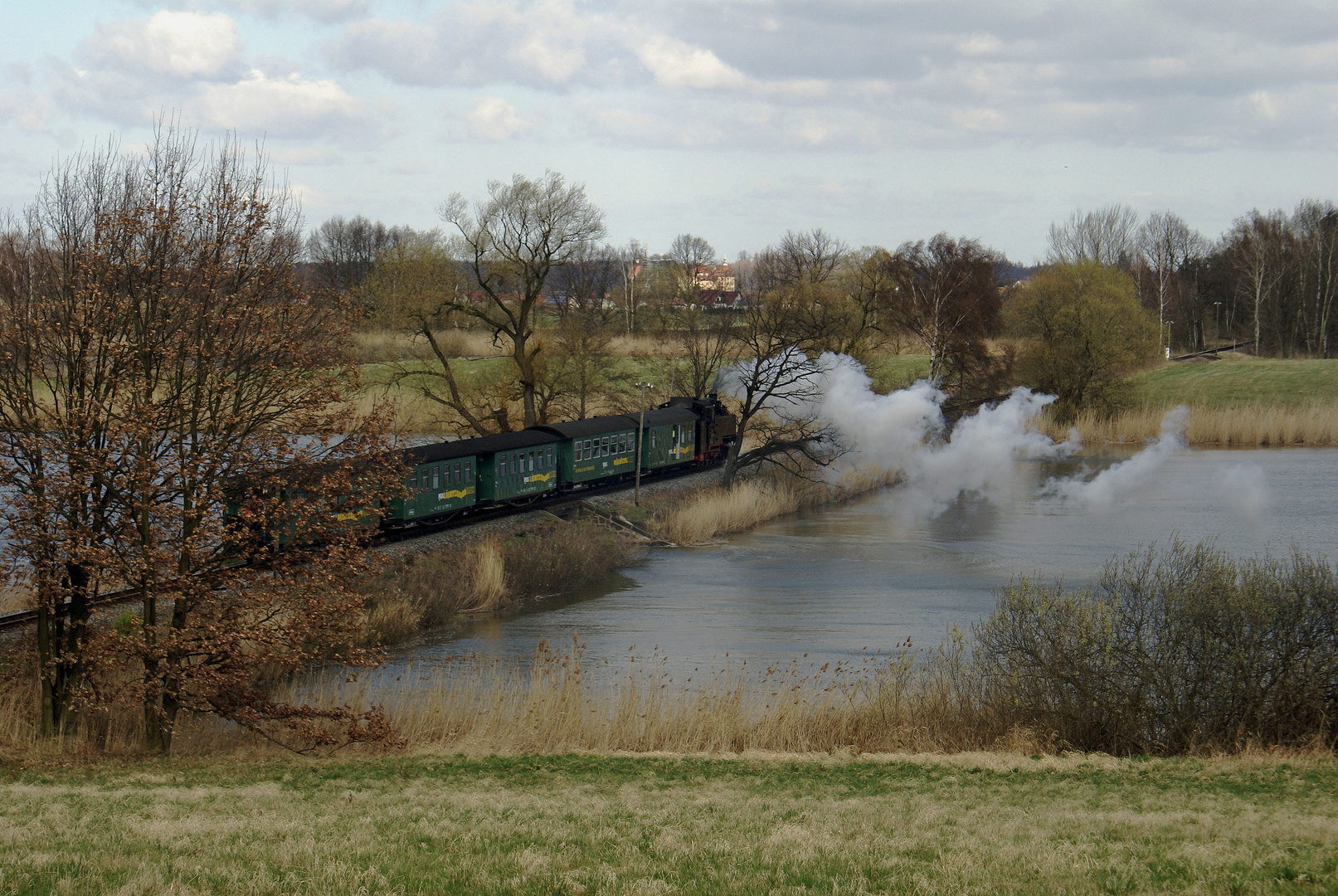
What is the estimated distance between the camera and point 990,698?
2089 cm

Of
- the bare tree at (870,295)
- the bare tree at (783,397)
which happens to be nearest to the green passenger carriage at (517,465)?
the bare tree at (783,397)

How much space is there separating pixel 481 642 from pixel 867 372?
4196 cm

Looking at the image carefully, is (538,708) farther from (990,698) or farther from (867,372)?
(867,372)

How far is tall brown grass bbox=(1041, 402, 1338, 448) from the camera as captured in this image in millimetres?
63875

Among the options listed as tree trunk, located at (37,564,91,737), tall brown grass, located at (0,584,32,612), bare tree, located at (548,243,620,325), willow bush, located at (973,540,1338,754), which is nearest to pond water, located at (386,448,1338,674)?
willow bush, located at (973,540,1338,754)

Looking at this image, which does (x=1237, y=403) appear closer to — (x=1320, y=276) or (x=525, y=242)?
(x=1320, y=276)

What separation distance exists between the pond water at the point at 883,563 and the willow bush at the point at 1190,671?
774 cm

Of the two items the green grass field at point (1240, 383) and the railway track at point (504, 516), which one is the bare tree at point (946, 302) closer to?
the green grass field at point (1240, 383)

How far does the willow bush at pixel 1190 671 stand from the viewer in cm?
1948

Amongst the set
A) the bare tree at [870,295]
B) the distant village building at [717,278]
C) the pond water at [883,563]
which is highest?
the distant village building at [717,278]

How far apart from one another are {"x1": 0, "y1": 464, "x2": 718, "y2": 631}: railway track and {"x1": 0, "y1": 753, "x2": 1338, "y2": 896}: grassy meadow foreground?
899 cm

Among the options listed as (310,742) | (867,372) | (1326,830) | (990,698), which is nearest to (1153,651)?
(990,698)

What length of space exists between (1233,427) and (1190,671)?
50247 millimetres

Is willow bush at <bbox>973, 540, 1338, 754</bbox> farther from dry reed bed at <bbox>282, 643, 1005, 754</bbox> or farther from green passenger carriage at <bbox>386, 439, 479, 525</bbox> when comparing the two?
green passenger carriage at <bbox>386, 439, 479, 525</bbox>
